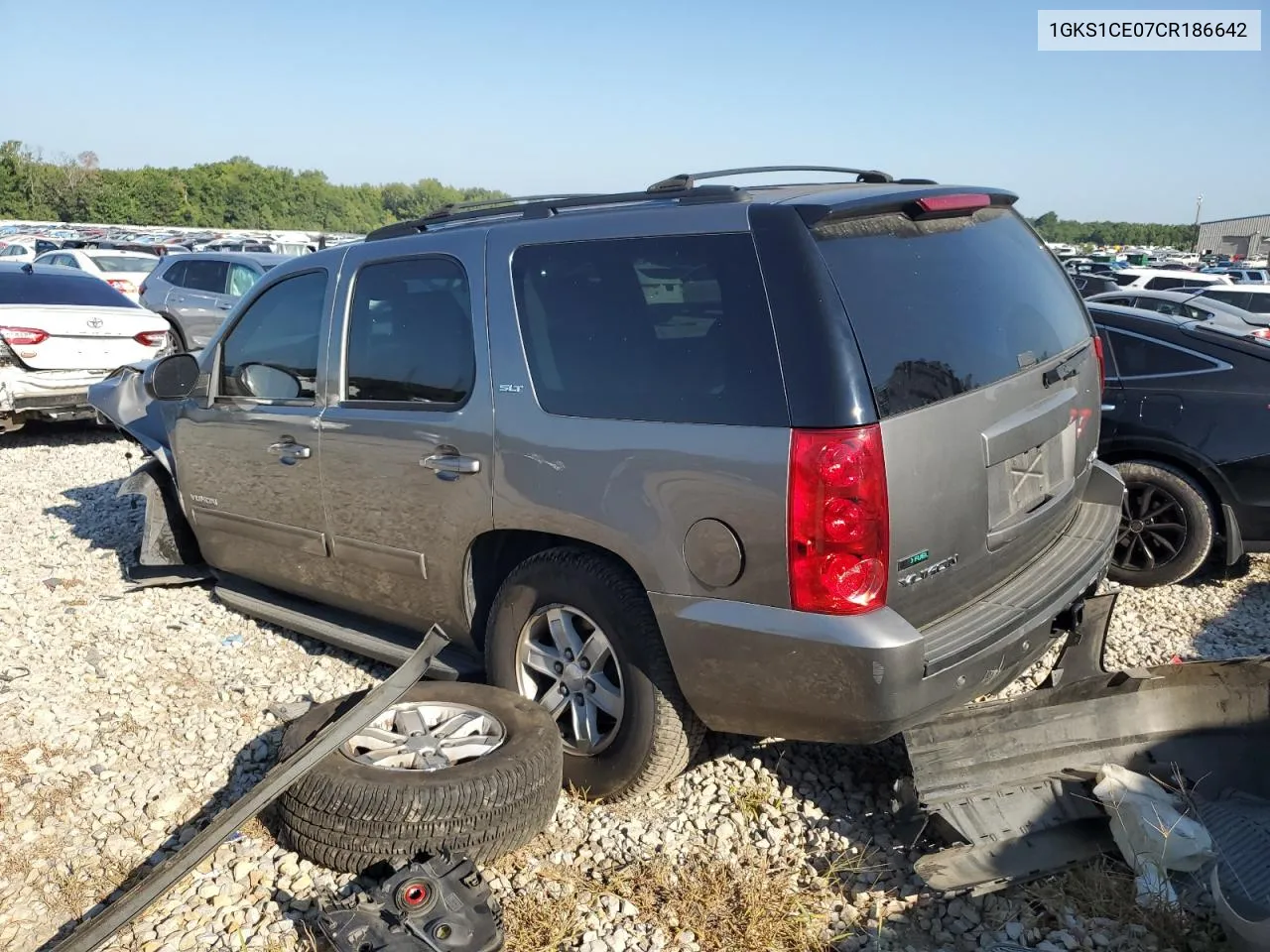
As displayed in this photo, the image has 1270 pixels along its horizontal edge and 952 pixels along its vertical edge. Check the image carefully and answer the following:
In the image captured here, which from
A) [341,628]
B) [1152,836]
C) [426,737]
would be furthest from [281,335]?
[1152,836]

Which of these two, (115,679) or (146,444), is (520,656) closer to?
(115,679)

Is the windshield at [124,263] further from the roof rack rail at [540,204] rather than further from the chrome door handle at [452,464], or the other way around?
the chrome door handle at [452,464]

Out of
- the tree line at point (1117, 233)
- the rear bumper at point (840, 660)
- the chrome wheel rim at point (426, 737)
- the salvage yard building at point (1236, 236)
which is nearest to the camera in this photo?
the rear bumper at point (840, 660)

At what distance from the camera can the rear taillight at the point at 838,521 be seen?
2588 millimetres

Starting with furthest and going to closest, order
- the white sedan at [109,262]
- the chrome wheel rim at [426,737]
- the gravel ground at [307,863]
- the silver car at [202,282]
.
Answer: the white sedan at [109,262]
the silver car at [202,282]
the chrome wheel rim at [426,737]
the gravel ground at [307,863]

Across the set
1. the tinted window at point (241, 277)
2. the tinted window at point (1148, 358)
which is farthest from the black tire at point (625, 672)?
the tinted window at point (241, 277)

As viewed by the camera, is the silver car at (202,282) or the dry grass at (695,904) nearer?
the dry grass at (695,904)

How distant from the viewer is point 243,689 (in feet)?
14.2

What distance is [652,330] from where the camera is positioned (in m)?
3.03

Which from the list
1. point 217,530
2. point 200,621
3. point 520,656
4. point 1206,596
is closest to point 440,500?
point 520,656

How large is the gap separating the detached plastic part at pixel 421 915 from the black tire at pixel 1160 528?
4.08 meters

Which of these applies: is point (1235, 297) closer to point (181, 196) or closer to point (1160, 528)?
point (1160, 528)

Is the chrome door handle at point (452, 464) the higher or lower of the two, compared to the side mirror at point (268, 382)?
lower

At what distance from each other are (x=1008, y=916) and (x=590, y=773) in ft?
4.49
